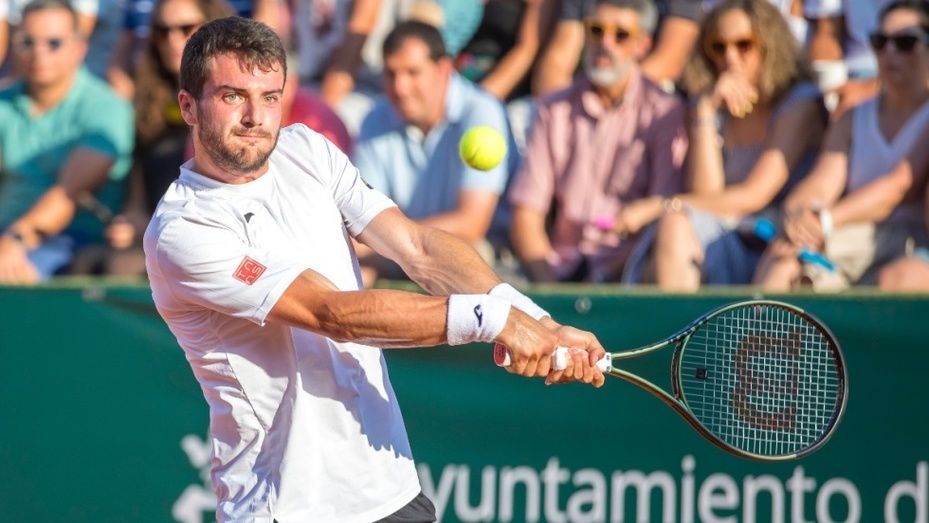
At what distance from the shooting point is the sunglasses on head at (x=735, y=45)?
645cm

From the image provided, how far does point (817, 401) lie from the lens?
470 centimetres

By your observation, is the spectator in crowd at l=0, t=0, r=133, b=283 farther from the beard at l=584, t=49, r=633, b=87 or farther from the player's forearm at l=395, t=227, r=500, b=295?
the player's forearm at l=395, t=227, r=500, b=295

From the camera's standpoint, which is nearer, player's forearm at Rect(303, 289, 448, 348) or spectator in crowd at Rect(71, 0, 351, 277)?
player's forearm at Rect(303, 289, 448, 348)

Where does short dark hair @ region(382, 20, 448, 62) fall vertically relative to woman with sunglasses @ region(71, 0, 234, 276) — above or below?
above

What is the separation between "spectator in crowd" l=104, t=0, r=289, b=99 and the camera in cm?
760

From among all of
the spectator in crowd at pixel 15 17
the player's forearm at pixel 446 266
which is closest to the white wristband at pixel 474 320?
the player's forearm at pixel 446 266

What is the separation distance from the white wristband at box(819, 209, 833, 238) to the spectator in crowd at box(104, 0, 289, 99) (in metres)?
3.18

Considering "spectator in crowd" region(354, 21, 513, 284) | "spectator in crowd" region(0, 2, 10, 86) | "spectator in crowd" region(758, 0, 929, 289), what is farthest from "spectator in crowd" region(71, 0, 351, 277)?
"spectator in crowd" region(758, 0, 929, 289)

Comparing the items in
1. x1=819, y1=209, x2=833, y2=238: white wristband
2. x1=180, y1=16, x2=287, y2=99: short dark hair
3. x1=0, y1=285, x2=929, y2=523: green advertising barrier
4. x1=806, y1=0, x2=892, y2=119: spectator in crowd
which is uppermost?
x1=806, y1=0, x2=892, y2=119: spectator in crowd

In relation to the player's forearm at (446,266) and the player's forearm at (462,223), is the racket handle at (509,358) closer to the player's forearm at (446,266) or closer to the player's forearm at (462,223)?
the player's forearm at (446,266)

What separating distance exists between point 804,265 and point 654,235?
66 centimetres

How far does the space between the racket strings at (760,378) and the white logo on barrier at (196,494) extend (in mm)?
2172

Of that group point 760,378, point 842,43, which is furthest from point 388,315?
point 842,43

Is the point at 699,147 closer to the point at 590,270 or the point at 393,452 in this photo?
the point at 590,270
